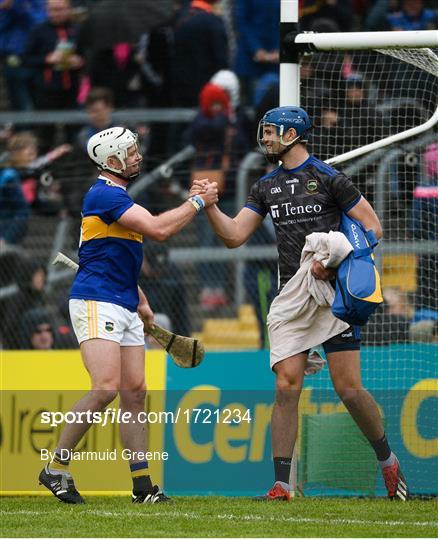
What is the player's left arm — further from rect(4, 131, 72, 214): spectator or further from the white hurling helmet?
rect(4, 131, 72, 214): spectator

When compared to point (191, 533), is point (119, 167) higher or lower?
higher

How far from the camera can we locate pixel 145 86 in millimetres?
14078

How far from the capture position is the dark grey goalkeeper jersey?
7.71 m

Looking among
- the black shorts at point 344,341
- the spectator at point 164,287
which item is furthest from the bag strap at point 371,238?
the spectator at point 164,287

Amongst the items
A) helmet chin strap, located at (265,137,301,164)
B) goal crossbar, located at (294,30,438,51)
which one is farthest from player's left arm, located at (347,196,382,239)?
goal crossbar, located at (294,30,438,51)

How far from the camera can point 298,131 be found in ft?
25.6

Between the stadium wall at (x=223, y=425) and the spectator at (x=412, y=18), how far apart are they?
4979 mm

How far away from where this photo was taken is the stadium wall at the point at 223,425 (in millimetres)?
8734

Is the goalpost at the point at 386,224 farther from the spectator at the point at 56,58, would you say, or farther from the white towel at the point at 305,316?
the spectator at the point at 56,58

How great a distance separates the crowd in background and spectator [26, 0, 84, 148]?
0.01 metres

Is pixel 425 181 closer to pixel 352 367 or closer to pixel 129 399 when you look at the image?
pixel 352 367

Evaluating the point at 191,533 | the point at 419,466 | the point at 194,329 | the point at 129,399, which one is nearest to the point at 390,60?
the point at 194,329

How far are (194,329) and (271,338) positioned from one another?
4637 millimetres

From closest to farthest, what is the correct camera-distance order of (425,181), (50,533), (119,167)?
1. (50,533)
2. (119,167)
3. (425,181)
